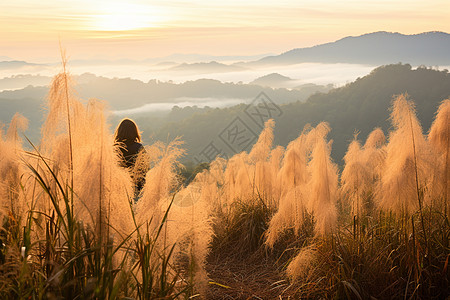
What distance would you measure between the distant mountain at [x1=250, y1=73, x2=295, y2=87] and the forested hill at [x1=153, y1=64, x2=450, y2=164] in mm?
76201

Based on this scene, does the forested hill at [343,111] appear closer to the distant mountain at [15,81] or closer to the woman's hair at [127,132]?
the distant mountain at [15,81]

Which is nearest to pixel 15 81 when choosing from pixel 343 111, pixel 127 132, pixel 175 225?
pixel 127 132

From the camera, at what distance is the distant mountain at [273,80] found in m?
165

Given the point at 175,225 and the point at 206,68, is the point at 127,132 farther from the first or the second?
the point at 206,68

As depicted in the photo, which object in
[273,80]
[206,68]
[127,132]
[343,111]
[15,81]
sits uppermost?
[206,68]

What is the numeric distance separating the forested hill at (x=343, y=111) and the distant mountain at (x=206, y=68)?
10359 centimetres

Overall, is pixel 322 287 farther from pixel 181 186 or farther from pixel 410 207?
pixel 181 186

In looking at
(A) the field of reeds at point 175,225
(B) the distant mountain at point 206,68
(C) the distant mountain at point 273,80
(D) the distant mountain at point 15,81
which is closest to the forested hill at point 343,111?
(D) the distant mountain at point 15,81

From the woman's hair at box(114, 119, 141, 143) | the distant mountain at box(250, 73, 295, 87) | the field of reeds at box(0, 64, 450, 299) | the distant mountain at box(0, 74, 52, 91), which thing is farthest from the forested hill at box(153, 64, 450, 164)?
the distant mountain at box(250, 73, 295, 87)

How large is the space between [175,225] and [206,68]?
18648cm

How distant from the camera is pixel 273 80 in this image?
549ft

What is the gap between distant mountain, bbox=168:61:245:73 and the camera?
18200 centimetres

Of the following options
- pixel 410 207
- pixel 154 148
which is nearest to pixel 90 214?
pixel 154 148

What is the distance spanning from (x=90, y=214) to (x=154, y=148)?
95 cm
